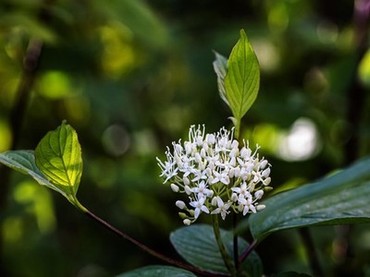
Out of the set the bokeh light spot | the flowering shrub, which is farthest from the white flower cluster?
the bokeh light spot

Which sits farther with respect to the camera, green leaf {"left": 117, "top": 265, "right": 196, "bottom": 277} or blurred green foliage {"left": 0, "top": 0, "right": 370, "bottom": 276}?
blurred green foliage {"left": 0, "top": 0, "right": 370, "bottom": 276}

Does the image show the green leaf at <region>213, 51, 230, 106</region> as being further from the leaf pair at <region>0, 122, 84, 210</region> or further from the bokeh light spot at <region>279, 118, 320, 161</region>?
the bokeh light spot at <region>279, 118, 320, 161</region>

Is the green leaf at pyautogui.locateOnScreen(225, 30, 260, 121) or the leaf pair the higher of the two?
the green leaf at pyautogui.locateOnScreen(225, 30, 260, 121)

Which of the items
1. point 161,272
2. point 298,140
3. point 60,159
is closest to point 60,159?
point 60,159

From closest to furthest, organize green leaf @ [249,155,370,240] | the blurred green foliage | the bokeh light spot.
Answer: green leaf @ [249,155,370,240]
the blurred green foliage
the bokeh light spot

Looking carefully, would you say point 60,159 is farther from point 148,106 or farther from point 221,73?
point 148,106

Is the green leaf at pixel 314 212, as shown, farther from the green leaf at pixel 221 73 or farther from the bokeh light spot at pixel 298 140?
the bokeh light spot at pixel 298 140
